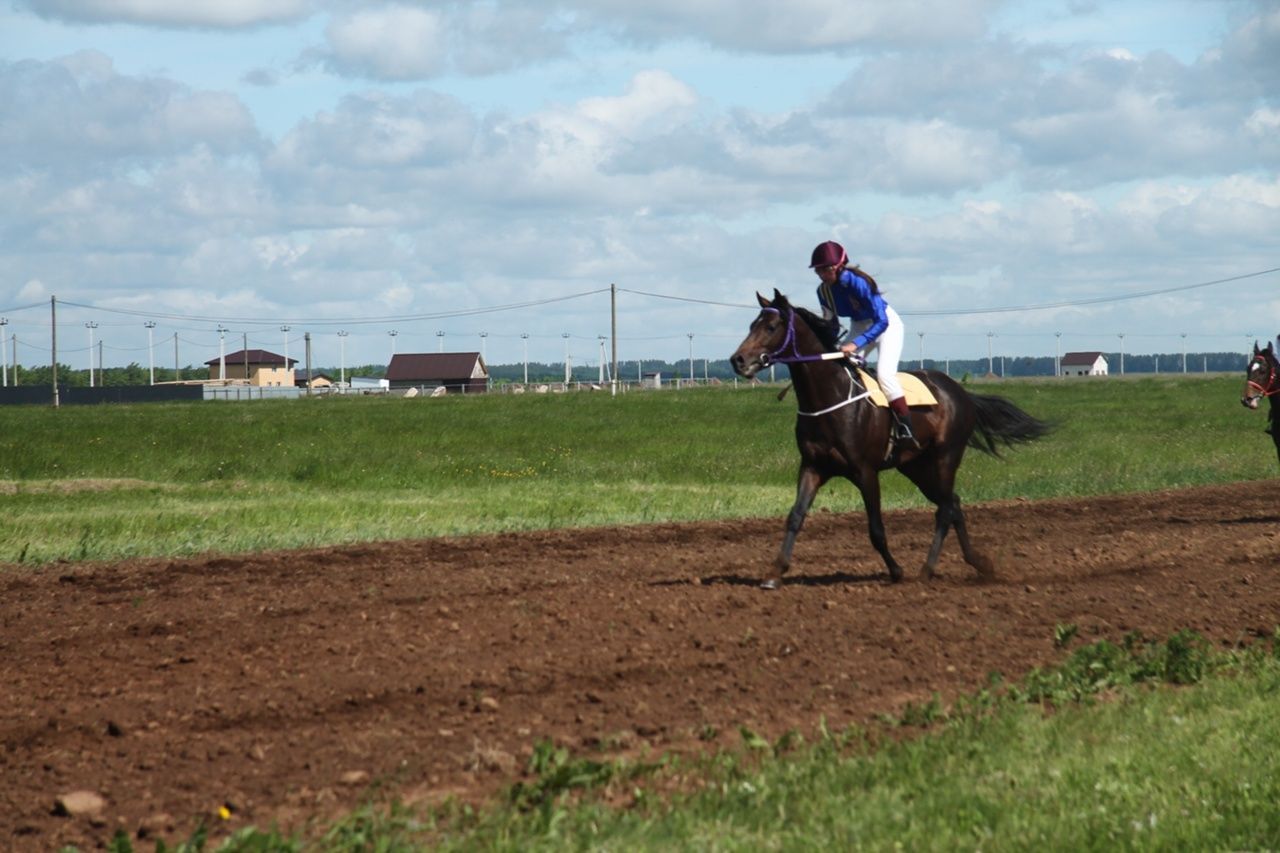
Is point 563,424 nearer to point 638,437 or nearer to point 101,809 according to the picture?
point 638,437

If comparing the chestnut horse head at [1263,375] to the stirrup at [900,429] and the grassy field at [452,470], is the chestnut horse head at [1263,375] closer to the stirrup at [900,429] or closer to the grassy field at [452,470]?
the grassy field at [452,470]

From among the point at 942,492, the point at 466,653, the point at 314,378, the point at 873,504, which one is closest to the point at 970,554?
the point at 942,492

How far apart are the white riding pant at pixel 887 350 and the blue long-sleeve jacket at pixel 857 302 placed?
0.25 feet

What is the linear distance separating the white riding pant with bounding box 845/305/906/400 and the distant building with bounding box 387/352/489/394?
124487mm

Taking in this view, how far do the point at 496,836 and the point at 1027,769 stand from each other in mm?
2447

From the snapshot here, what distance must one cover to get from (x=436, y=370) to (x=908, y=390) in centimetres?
13107

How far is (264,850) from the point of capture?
555 cm

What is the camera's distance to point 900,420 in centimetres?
1291

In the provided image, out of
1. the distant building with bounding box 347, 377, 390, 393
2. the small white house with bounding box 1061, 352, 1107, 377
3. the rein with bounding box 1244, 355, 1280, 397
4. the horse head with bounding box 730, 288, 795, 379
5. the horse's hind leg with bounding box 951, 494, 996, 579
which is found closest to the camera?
the horse head with bounding box 730, 288, 795, 379

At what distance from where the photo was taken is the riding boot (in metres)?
12.9

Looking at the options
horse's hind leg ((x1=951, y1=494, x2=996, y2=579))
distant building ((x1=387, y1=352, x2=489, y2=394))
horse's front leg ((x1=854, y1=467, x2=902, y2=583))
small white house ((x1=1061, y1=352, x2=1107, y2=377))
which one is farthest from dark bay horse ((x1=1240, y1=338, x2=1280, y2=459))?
small white house ((x1=1061, y1=352, x2=1107, y2=377))

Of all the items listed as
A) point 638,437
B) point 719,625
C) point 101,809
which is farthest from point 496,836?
point 638,437

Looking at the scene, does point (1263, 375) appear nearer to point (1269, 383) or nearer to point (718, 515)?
point (1269, 383)

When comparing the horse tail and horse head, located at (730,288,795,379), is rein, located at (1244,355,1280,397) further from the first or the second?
horse head, located at (730,288,795,379)
